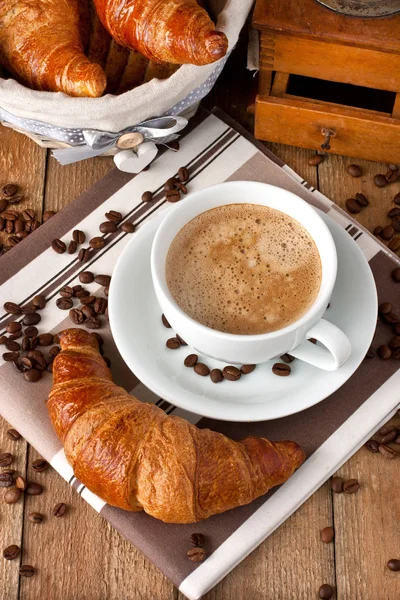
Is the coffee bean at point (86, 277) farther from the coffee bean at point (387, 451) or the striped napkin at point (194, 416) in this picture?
the coffee bean at point (387, 451)

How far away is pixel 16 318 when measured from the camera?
74.1 inches

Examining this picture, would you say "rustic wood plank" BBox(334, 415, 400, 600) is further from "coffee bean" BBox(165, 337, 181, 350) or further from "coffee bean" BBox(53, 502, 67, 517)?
"coffee bean" BBox(53, 502, 67, 517)

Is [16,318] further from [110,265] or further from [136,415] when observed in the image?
[136,415]

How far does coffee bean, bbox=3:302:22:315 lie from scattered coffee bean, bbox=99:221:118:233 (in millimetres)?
256

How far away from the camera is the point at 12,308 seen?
1.87 meters

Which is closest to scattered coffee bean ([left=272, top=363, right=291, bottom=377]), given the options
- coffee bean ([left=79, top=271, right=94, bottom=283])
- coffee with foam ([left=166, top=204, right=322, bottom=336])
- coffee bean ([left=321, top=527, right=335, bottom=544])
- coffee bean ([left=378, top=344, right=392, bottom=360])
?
coffee with foam ([left=166, top=204, right=322, bottom=336])

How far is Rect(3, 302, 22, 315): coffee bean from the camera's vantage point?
1.87 m

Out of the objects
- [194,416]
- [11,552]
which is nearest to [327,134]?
[194,416]

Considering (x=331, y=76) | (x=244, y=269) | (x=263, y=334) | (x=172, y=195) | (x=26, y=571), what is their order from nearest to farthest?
1. (x=263, y=334)
2. (x=244, y=269)
3. (x=26, y=571)
4. (x=331, y=76)
5. (x=172, y=195)

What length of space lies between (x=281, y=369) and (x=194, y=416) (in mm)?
225

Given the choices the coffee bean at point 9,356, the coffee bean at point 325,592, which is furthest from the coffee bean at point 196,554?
the coffee bean at point 9,356

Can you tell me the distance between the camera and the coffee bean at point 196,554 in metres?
1.67

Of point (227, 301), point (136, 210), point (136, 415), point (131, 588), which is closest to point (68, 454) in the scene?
point (136, 415)

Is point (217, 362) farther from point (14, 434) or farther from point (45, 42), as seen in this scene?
point (45, 42)
